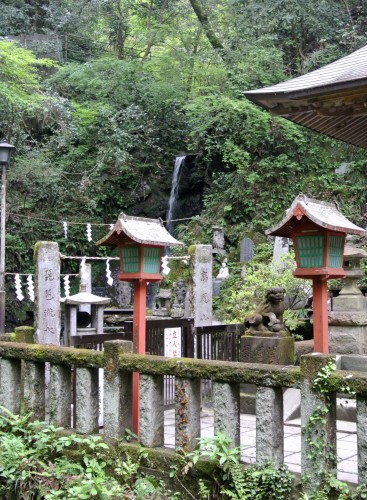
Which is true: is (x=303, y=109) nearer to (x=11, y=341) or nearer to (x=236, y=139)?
(x=11, y=341)

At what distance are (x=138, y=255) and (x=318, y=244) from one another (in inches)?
85.6

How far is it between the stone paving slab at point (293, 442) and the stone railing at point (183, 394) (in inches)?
23.7

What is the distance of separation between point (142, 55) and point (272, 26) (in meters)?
8.54

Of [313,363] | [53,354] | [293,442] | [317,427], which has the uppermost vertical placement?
[313,363]

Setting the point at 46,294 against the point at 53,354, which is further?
the point at 46,294

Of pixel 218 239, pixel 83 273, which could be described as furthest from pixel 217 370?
pixel 218 239

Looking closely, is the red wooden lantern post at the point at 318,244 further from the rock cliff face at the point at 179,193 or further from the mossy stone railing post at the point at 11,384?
the rock cliff face at the point at 179,193

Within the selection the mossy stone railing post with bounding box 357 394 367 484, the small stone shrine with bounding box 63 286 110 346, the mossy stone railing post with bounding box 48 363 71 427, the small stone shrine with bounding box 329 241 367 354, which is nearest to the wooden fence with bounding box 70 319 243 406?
the small stone shrine with bounding box 329 241 367 354

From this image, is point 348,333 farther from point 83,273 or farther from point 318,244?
point 83,273

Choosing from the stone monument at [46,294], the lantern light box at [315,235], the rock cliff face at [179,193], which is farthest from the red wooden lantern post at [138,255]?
the rock cliff face at [179,193]

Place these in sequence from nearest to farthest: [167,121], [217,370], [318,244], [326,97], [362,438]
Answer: [362,438] → [217,370] → [326,97] → [318,244] → [167,121]

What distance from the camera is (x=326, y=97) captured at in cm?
595

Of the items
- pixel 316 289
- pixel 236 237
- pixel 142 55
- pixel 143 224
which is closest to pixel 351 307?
pixel 316 289

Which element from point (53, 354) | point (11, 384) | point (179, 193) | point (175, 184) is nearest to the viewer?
point (53, 354)
